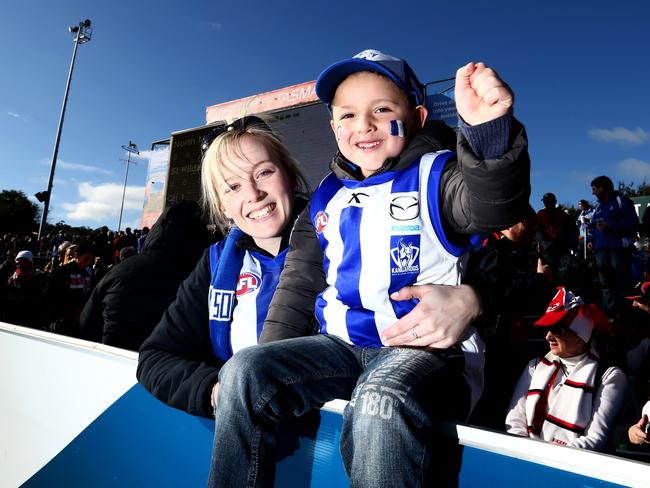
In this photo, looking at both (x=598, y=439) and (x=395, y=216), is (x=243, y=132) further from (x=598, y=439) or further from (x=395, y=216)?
(x=598, y=439)

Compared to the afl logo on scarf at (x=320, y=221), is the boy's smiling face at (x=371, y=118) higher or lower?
higher

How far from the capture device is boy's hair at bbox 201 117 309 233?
1.72m

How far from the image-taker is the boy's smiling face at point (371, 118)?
1330mm

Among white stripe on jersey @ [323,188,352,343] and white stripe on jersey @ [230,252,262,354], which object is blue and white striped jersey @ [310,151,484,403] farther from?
white stripe on jersey @ [230,252,262,354]

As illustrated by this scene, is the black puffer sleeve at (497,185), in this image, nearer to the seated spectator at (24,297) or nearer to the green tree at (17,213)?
the seated spectator at (24,297)

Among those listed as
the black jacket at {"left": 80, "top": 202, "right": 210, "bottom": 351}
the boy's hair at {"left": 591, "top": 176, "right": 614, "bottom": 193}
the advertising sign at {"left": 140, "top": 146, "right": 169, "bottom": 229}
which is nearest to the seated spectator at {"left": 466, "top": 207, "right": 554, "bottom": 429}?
the black jacket at {"left": 80, "top": 202, "right": 210, "bottom": 351}

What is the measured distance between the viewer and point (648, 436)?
176cm

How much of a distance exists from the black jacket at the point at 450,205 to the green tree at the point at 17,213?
57.3 meters

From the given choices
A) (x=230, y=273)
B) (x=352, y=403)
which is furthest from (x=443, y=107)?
(x=352, y=403)

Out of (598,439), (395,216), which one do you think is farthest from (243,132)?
(598,439)

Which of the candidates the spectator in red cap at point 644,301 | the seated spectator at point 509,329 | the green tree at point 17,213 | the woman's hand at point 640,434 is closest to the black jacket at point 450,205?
the woman's hand at point 640,434

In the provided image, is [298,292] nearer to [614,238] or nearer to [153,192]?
[614,238]

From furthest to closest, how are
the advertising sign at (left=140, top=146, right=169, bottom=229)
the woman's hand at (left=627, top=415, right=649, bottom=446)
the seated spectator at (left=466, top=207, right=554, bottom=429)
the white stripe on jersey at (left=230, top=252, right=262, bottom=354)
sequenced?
the advertising sign at (left=140, top=146, right=169, bottom=229)
the seated spectator at (left=466, top=207, right=554, bottom=429)
the woman's hand at (left=627, top=415, right=649, bottom=446)
the white stripe on jersey at (left=230, top=252, right=262, bottom=354)

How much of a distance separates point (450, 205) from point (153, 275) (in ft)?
5.80
